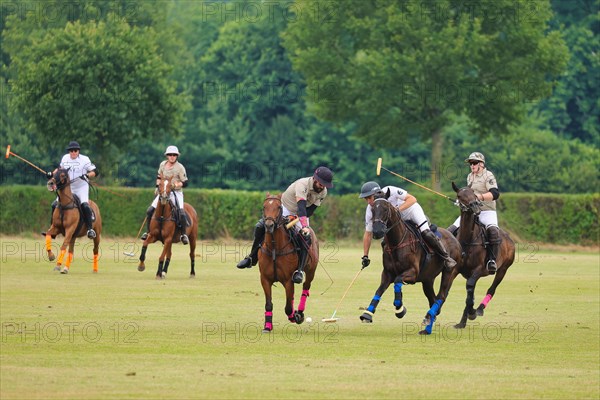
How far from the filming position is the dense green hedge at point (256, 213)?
42.9 metres

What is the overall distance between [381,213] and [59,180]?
11.5 metres

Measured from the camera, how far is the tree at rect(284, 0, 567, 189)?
50.3 m

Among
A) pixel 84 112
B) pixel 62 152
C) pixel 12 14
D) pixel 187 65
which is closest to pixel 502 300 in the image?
→ pixel 84 112

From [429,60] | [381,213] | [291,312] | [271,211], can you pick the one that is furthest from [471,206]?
[429,60]

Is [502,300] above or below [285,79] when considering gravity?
below

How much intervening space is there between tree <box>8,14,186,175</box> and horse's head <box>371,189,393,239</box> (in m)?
32.8

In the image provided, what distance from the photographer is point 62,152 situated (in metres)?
61.0

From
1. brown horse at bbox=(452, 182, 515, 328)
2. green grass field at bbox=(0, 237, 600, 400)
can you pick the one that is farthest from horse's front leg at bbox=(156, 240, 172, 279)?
brown horse at bbox=(452, 182, 515, 328)

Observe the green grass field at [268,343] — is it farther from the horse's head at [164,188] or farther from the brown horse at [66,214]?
the horse's head at [164,188]

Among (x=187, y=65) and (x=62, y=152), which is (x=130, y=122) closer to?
(x=62, y=152)

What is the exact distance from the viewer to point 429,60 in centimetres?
4984

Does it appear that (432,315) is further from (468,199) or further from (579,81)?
(579,81)

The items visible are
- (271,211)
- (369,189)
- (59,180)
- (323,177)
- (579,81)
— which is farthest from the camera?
(579,81)

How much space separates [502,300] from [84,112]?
2854 centimetres
